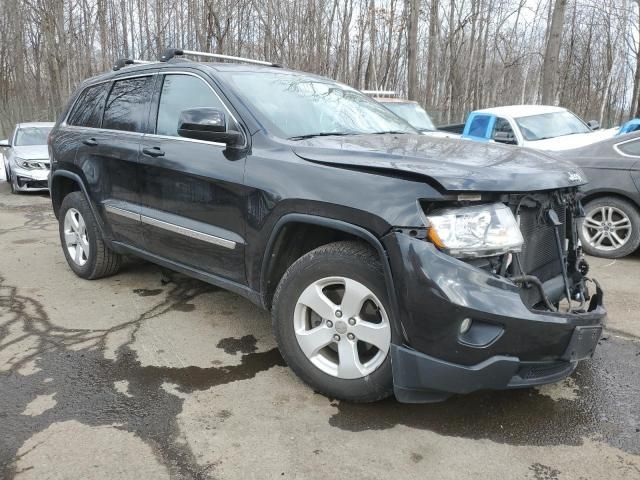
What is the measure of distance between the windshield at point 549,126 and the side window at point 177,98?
716cm

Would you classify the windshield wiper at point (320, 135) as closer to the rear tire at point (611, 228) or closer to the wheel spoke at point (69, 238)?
the wheel spoke at point (69, 238)

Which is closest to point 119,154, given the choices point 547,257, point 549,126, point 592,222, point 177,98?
point 177,98

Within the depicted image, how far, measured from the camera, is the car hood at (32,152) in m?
11.5

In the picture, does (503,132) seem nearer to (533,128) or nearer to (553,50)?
(533,128)

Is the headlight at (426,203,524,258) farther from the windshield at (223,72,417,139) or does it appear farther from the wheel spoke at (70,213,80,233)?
the wheel spoke at (70,213,80,233)

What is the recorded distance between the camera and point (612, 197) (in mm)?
5863

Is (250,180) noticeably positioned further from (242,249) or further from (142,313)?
(142,313)

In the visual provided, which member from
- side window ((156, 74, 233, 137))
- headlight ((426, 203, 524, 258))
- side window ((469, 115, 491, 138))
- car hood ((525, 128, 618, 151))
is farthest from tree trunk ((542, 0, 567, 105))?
headlight ((426, 203, 524, 258))

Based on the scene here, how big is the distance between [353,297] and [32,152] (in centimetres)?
1121

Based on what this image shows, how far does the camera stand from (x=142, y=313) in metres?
4.25

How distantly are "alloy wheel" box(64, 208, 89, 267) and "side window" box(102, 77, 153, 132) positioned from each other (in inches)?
38.7

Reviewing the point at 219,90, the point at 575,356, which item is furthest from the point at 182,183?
the point at 575,356

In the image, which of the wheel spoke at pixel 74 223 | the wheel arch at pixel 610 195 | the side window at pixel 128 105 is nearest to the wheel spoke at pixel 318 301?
the side window at pixel 128 105

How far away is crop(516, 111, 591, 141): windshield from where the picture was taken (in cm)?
948
